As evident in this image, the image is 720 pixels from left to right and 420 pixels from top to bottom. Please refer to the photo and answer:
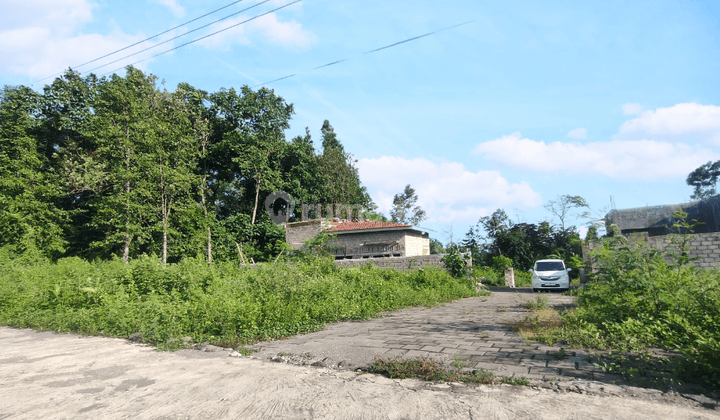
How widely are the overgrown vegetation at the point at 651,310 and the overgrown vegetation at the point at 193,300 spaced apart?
428cm

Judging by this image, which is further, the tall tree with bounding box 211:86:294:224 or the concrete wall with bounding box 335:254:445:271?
the tall tree with bounding box 211:86:294:224

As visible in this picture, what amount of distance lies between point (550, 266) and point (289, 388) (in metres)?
17.5

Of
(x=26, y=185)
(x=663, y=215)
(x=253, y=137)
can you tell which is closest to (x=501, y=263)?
(x=663, y=215)

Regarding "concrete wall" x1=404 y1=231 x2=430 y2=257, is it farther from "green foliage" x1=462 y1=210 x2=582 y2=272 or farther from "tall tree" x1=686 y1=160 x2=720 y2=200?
"tall tree" x1=686 y1=160 x2=720 y2=200

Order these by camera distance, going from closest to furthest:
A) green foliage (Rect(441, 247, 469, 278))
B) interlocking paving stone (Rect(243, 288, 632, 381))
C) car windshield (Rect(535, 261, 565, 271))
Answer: interlocking paving stone (Rect(243, 288, 632, 381)) → green foliage (Rect(441, 247, 469, 278)) → car windshield (Rect(535, 261, 565, 271))

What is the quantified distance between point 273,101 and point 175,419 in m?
30.7

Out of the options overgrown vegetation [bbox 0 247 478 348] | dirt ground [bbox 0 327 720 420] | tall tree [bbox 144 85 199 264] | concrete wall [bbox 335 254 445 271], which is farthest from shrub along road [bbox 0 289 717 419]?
tall tree [bbox 144 85 199 264]

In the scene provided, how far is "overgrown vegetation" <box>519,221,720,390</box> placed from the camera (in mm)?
3676

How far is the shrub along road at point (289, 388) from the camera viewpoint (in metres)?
3.33

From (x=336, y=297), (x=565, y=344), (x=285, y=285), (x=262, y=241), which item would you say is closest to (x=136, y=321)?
(x=285, y=285)

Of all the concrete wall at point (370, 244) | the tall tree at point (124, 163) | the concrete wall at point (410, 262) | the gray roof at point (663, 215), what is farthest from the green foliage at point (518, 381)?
the gray roof at point (663, 215)

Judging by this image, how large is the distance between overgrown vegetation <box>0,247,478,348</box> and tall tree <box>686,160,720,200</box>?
60.0m

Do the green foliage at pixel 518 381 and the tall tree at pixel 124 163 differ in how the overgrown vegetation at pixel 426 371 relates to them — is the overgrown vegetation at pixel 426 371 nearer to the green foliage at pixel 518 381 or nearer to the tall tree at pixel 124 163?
the green foliage at pixel 518 381

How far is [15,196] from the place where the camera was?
2495 centimetres
